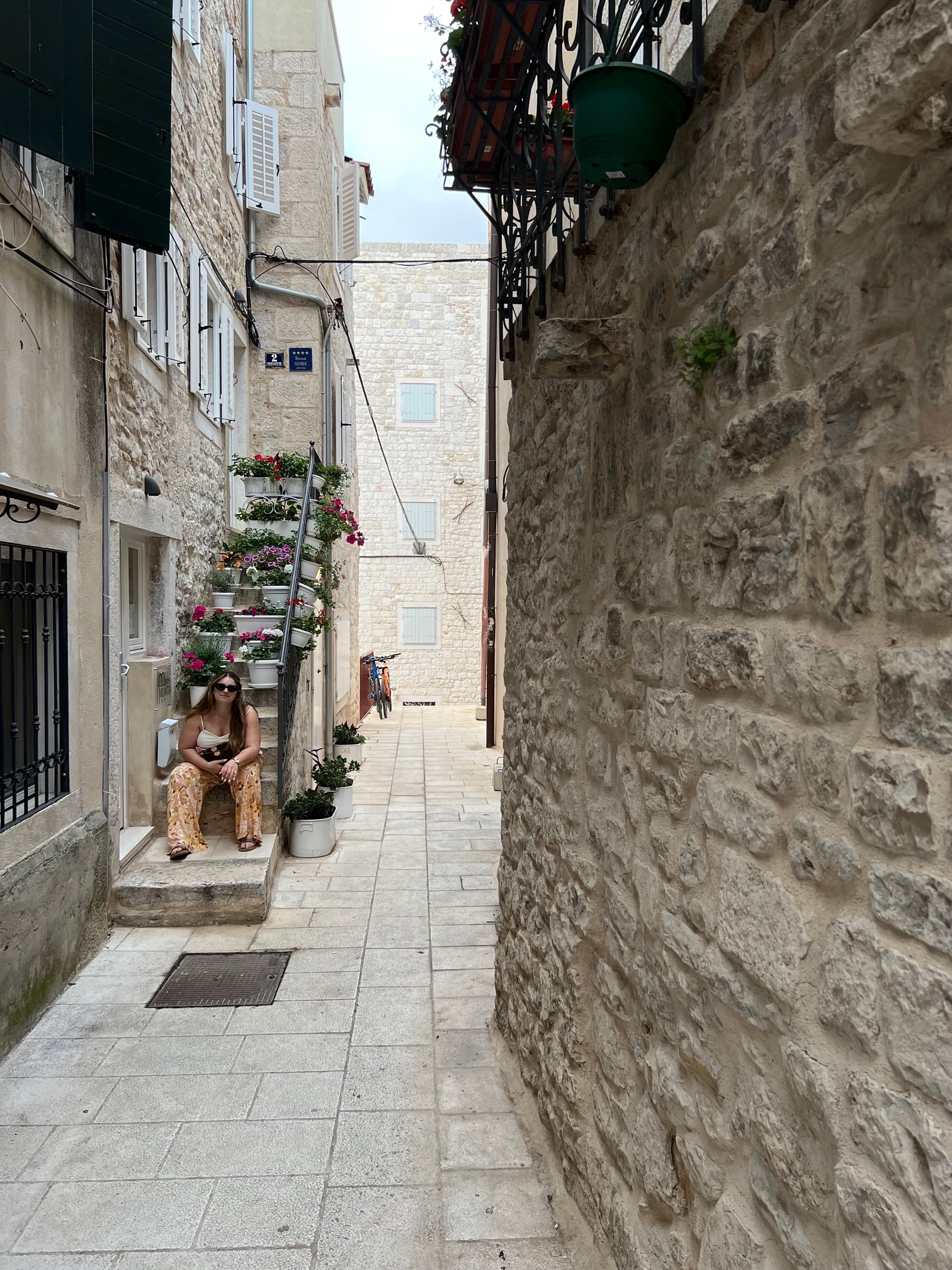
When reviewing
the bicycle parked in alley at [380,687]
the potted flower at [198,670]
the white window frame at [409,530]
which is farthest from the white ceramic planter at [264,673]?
the white window frame at [409,530]

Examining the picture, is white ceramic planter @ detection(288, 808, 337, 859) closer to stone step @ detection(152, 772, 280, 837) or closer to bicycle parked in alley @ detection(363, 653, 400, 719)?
stone step @ detection(152, 772, 280, 837)

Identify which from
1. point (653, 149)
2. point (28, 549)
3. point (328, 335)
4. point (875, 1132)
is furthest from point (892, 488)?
point (328, 335)

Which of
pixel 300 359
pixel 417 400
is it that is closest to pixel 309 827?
pixel 300 359

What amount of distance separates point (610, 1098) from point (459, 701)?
18097 mm

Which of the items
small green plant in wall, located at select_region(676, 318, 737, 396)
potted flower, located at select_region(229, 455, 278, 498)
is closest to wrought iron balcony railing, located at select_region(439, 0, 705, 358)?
small green plant in wall, located at select_region(676, 318, 737, 396)

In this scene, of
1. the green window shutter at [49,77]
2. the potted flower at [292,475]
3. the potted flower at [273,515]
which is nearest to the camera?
the green window shutter at [49,77]

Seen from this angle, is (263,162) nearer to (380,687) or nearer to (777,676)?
(777,676)

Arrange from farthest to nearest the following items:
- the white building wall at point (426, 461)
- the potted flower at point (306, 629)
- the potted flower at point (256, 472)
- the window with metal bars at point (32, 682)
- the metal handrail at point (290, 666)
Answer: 1. the white building wall at point (426, 461)
2. the potted flower at point (256, 472)
3. the potted flower at point (306, 629)
4. the metal handrail at point (290, 666)
5. the window with metal bars at point (32, 682)

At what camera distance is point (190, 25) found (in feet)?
21.7

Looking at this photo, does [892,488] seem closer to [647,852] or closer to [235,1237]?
[647,852]

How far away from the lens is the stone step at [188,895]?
16.3ft

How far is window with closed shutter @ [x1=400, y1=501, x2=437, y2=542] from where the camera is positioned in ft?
67.1

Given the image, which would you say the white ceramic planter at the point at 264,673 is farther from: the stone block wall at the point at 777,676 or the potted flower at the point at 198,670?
the stone block wall at the point at 777,676

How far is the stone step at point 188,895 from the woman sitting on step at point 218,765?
29cm
